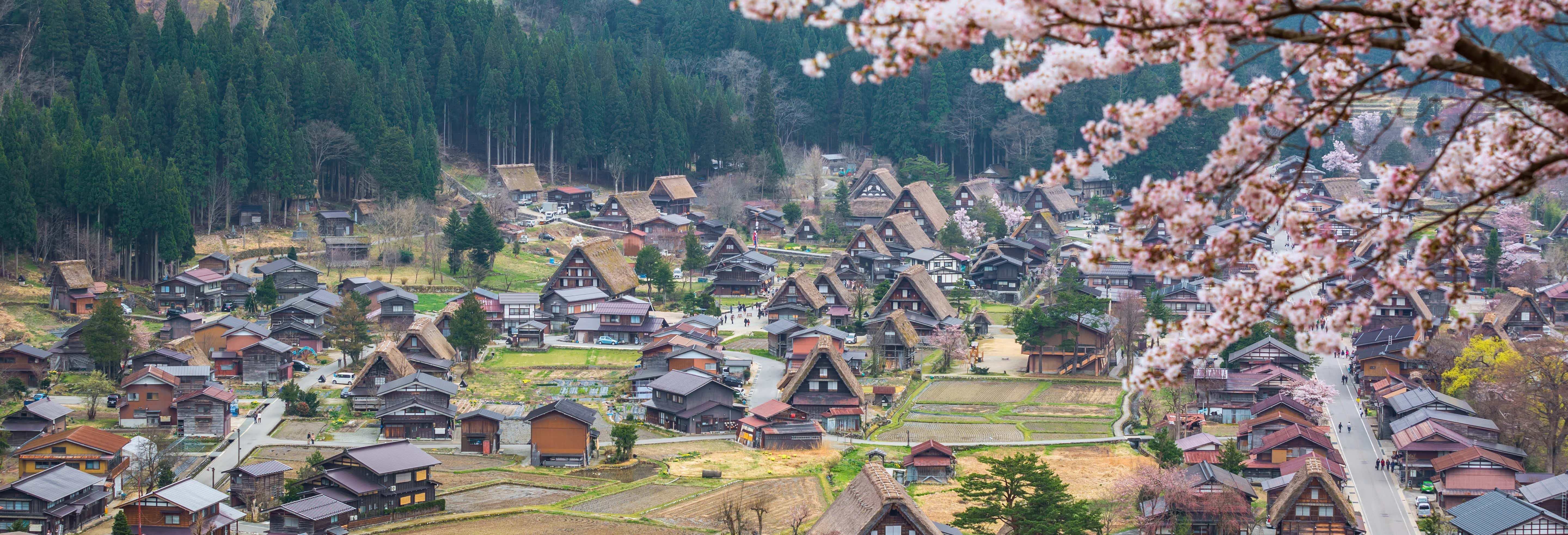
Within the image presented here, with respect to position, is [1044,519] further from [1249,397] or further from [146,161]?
[146,161]

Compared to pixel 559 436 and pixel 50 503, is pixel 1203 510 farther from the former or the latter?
pixel 50 503

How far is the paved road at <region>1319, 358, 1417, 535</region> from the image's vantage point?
1020 inches

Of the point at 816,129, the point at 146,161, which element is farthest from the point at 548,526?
the point at 816,129

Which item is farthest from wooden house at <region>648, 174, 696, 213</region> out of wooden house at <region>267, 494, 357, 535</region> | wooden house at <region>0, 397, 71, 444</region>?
wooden house at <region>267, 494, 357, 535</region>

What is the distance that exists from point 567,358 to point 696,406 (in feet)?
25.3

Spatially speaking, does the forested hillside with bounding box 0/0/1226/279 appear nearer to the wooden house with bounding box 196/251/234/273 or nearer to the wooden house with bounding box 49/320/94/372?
the wooden house with bounding box 196/251/234/273

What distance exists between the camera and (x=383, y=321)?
4341 cm

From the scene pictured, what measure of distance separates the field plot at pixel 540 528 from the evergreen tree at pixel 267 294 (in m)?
20.2

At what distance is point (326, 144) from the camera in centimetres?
5462

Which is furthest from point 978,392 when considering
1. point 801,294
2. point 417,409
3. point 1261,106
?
point 1261,106

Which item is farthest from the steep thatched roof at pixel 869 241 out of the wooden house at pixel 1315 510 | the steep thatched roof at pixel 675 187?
the wooden house at pixel 1315 510

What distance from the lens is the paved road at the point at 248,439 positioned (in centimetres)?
2927

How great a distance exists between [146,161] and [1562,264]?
164 ft

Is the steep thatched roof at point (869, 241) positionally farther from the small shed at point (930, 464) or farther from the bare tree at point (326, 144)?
the small shed at point (930, 464)
